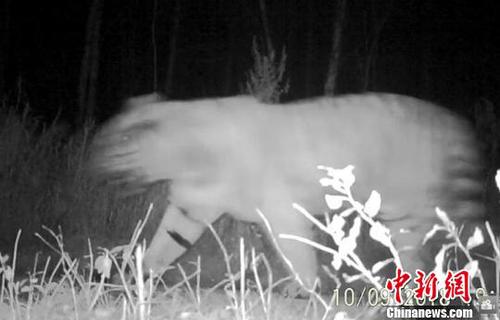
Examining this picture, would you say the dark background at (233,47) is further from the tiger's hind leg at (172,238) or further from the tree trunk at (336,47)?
the tiger's hind leg at (172,238)

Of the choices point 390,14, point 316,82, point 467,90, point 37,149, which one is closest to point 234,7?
point 316,82

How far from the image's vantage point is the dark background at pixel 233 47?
26.1 feet

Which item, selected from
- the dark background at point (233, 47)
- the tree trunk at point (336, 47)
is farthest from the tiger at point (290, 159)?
the tree trunk at point (336, 47)

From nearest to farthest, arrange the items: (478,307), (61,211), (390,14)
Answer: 1. (478,307)
2. (61,211)
3. (390,14)

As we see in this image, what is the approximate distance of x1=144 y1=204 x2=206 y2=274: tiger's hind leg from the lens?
302cm

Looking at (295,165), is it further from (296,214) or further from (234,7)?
(234,7)

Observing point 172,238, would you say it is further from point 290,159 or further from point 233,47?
point 233,47

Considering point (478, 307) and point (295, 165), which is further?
point (295, 165)

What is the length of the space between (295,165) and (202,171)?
0.39 metres

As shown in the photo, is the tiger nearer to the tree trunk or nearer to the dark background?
the dark background

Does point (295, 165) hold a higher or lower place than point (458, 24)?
lower

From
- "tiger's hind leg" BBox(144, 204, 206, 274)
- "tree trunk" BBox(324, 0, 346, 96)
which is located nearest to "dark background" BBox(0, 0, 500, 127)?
"tree trunk" BBox(324, 0, 346, 96)

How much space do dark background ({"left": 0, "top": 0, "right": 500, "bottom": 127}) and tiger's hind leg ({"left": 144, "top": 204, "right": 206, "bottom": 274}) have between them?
4.13 metres

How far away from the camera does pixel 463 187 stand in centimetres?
296
